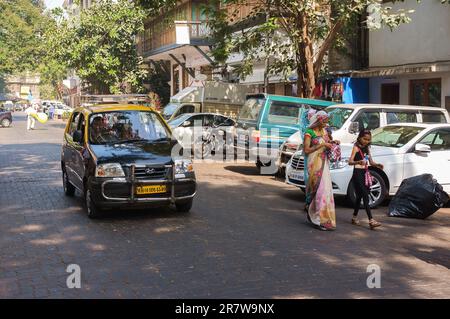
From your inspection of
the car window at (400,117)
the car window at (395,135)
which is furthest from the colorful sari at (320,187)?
the car window at (400,117)

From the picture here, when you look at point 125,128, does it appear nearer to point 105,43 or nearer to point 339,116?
point 339,116

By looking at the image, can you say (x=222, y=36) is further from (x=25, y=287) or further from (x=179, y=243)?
(x=25, y=287)

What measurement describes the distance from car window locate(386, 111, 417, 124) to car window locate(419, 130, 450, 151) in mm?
2322

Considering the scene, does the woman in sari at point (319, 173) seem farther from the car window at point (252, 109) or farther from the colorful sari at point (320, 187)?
the car window at point (252, 109)

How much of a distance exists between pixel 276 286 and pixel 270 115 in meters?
9.42

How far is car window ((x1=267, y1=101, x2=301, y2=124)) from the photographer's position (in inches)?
584

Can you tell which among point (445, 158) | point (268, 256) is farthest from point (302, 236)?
point (445, 158)

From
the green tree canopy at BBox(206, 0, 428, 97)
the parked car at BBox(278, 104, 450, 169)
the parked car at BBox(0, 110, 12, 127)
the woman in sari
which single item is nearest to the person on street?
the parked car at BBox(0, 110, 12, 127)

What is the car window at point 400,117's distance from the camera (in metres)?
13.5

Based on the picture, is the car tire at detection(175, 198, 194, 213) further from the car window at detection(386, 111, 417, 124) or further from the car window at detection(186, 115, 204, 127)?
the car window at detection(186, 115, 204, 127)

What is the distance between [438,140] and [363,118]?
2.46 m

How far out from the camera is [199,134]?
19391 millimetres

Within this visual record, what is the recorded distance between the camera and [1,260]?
6.69m
